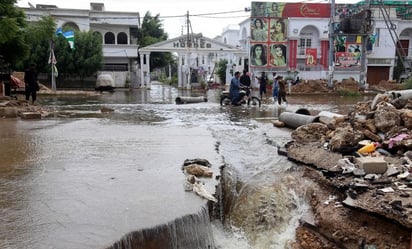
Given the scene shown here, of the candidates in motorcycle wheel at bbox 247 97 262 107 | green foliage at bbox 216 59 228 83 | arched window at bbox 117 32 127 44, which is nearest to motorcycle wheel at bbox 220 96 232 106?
motorcycle wheel at bbox 247 97 262 107

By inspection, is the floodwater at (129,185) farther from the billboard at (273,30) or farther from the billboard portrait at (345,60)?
the billboard portrait at (345,60)

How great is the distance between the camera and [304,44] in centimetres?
3891

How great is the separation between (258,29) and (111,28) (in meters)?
14.3

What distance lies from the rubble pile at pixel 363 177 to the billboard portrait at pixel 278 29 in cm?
3019

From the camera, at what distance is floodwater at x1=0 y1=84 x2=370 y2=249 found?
12.9ft

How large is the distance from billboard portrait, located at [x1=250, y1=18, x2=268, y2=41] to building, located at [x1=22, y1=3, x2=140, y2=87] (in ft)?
36.5

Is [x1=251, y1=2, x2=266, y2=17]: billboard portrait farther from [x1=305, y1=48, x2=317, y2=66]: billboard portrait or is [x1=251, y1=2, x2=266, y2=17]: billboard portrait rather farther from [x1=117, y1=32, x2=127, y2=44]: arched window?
[x1=117, y1=32, x2=127, y2=44]: arched window

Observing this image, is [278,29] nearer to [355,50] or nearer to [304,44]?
[304,44]

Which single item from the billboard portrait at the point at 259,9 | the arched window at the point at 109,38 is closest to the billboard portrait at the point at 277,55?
the billboard portrait at the point at 259,9

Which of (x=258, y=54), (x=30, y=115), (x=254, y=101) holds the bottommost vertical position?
(x=30, y=115)

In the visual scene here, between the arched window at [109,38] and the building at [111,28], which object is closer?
the building at [111,28]

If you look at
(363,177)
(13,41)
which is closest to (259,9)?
(13,41)

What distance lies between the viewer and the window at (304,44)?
1526 inches

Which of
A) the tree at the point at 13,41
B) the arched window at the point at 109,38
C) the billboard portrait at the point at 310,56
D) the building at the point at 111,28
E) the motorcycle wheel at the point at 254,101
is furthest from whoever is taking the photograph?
the arched window at the point at 109,38
